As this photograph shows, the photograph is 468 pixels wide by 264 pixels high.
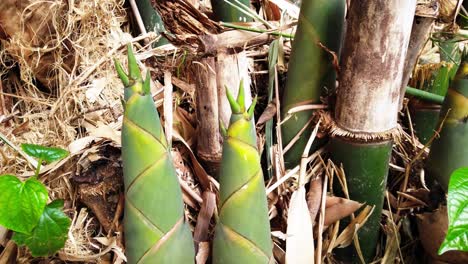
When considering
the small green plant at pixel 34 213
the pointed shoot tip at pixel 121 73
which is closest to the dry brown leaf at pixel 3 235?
the small green plant at pixel 34 213

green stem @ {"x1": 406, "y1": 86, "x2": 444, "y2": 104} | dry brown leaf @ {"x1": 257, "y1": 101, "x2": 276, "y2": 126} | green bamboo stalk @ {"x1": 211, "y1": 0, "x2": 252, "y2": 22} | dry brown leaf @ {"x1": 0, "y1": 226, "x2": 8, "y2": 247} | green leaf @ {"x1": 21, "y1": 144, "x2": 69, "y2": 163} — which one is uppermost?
green bamboo stalk @ {"x1": 211, "y1": 0, "x2": 252, "y2": 22}

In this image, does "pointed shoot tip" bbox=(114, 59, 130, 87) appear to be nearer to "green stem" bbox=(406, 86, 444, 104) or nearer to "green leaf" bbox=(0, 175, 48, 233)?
"green leaf" bbox=(0, 175, 48, 233)

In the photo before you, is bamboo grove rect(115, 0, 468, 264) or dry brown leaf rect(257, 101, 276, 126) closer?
bamboo grove rect(115, 0, 468, 264)

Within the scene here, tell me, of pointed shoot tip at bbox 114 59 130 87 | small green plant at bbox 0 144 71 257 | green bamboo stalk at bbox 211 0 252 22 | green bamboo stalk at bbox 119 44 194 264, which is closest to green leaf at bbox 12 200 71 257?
small green plant at bbox 0 144 71 257

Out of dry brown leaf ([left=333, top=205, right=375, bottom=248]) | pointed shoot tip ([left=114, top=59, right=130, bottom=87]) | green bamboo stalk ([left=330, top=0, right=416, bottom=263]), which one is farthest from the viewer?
dry brown leaf ([left=333, top=205, right=375, bottom=248])

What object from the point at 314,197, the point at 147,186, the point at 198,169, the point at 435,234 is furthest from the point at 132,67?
the point at 435,234

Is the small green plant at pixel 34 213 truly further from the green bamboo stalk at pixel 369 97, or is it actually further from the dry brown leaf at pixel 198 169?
the green bamboo stalk at pixel 369 97

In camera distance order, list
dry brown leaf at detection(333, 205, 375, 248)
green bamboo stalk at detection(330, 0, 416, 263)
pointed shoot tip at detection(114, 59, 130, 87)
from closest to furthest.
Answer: pointed shoot tip at detection(114, 59, 130, 87) < green bamboo stalk at detection(330, 0, 416, 263) < dry brown leaf at detection(333, 205, 375, 248)

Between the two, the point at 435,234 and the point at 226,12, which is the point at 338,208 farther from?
the point at 226,12
